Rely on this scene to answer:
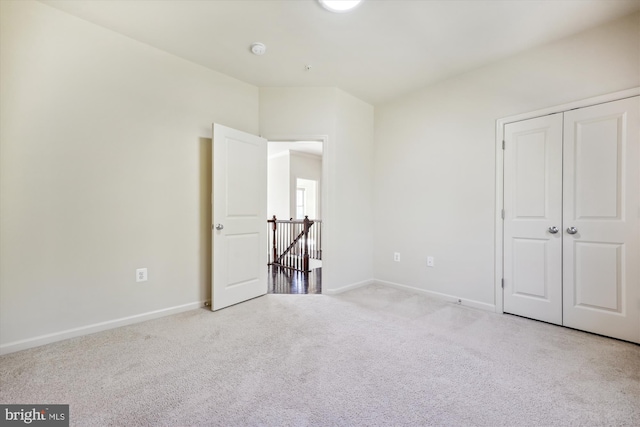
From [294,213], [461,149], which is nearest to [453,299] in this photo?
[461,149]

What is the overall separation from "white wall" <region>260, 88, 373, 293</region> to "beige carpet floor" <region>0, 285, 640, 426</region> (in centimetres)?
105

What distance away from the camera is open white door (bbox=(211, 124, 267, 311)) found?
2906 mm

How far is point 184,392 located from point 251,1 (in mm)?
2708

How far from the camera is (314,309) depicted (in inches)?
116

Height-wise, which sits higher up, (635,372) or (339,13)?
(339,13)

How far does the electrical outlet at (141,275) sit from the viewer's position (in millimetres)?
2582

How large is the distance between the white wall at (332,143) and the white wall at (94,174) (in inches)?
30.6

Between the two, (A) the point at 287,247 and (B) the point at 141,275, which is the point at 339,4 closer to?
(B) the point at 141,275

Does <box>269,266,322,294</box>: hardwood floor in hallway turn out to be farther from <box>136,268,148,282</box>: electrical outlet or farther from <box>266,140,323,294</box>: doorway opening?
<box>136,268,148,282</box>: electrical outlet

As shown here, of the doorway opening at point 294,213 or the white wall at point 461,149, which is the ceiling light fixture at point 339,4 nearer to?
the white wall at point 461,149

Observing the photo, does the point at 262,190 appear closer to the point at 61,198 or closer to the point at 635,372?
the point at 61,198

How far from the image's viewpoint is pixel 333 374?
1.74 meters

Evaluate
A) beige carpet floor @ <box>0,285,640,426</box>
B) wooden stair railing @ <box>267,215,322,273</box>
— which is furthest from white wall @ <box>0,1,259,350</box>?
wooden stair railing @ <box>267,215,322,273</box>

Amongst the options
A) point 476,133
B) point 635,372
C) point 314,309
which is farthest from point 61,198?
point 635,372
